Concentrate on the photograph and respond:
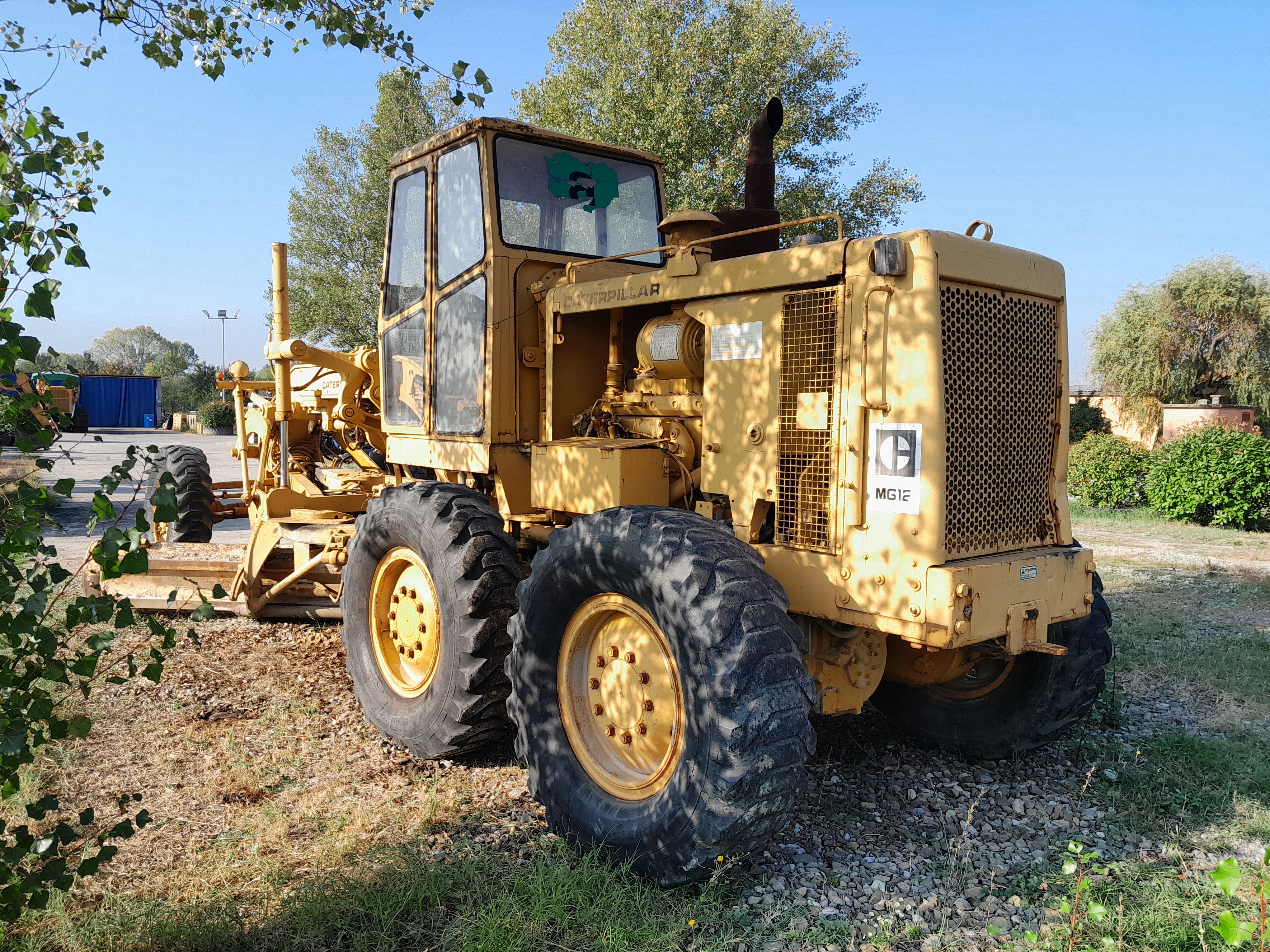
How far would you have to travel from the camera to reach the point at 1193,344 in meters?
25.7

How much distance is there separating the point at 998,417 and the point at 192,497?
299 inches

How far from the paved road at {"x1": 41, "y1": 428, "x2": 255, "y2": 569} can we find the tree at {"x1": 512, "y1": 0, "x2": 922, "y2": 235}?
33.1 feet

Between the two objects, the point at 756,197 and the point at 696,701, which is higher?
the point at 756,197

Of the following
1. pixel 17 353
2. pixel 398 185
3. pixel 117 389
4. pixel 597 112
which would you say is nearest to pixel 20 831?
pixel 17 353

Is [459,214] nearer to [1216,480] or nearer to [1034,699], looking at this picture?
[1034,699]

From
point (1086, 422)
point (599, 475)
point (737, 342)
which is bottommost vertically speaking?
point (599, 475)

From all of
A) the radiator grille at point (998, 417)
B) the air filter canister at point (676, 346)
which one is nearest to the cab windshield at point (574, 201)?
the air filter canister at point (676, 346)

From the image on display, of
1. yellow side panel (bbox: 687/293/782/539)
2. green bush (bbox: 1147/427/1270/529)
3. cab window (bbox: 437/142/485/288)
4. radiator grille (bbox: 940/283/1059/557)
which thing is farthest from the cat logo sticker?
green bush (bbox: 1147/427/1270/529)

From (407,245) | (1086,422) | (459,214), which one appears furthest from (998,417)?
(1086,422)

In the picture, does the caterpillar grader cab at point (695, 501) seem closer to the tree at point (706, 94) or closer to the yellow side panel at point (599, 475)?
the yellow side panel at point (599, 475)

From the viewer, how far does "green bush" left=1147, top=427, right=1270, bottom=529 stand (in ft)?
44.8

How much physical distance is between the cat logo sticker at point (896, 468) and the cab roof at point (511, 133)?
269 centimetres

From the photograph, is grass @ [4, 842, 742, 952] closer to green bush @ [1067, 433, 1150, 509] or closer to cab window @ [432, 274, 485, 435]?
cab window @ [432, 274, 485, 435]

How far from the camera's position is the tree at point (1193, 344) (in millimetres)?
25359
